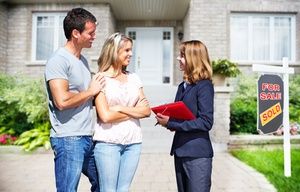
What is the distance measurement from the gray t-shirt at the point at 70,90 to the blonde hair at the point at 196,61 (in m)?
0.76

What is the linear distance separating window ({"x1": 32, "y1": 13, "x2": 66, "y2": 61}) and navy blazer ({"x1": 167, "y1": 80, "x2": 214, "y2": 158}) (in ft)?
35.1

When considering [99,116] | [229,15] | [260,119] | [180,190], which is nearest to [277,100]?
[260,119]

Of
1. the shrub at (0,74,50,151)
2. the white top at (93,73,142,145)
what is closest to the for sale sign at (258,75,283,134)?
the white top at (93,73,142,145)

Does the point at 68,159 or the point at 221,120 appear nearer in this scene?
the point at 68,159

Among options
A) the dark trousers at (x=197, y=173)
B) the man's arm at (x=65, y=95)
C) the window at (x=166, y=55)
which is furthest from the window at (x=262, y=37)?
the man's arm at (x=65, y=95)

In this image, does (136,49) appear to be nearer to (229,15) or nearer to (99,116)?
(229,15)

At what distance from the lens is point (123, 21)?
→ 13.7 meters

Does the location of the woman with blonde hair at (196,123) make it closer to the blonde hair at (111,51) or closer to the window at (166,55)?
the blonde hair at (111,51)

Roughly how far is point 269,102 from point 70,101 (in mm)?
3955

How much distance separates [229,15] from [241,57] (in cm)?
160

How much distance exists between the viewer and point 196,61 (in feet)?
7.97

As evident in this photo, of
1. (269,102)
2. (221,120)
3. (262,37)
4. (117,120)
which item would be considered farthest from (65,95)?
(262,37)

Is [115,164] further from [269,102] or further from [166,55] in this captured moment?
[166,55]

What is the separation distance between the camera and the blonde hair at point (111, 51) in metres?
2.29
